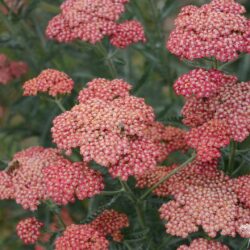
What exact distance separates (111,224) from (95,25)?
3.12ft

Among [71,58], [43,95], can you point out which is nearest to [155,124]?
[43,95]

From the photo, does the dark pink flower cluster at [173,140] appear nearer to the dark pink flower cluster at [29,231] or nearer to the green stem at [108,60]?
the green stem at [108,60]

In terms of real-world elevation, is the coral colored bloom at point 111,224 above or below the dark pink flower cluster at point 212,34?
below

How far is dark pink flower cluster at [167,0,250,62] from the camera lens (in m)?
2.53

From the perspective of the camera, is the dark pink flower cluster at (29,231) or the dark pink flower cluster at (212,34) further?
the dark pink flower cluster at (29,231)

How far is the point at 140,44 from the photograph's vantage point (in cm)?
357

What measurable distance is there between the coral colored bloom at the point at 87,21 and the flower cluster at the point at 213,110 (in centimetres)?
57

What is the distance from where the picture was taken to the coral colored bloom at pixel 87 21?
9.66 ft

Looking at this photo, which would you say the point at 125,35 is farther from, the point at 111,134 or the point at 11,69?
the point at 11,69

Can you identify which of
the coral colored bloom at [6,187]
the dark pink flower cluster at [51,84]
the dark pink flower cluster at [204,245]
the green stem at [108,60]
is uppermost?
the dark pink flower cluster at [51,84]

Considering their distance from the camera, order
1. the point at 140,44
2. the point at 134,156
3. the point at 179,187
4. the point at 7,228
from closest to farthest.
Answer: the point at 134,156 → the point at 179,187 → the point at 140,44 → the point at 7,228

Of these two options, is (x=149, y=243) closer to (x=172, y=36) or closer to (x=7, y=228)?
(x=172, y=36)

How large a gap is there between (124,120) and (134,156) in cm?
16

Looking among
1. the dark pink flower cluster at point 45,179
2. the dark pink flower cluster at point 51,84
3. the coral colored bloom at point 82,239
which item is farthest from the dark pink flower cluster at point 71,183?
the dark pink flower cluster at point 51,84
